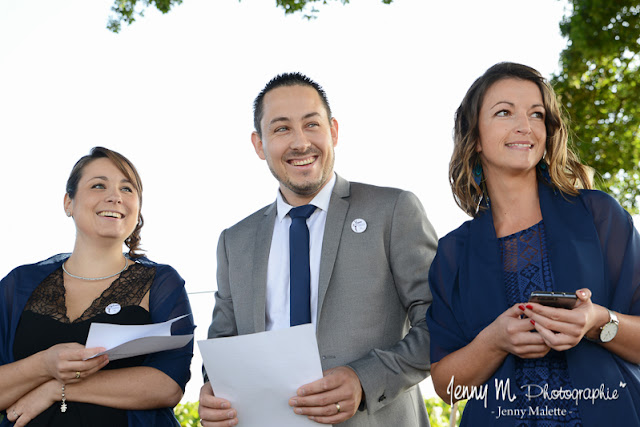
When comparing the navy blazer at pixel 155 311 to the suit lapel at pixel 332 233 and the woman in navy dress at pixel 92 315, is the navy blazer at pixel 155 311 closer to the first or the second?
the woman in navy dress at pixel 92 315

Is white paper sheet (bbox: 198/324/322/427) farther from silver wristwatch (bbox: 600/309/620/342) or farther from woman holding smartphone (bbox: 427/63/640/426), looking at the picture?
silver wristwatch (bbox: 600/309/620/342)

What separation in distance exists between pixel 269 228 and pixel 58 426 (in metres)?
1.19

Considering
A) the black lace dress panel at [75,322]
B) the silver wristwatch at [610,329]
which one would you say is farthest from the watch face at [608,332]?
the black lace dress panel at [75,322]

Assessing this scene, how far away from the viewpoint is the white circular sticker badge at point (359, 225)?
278 cm

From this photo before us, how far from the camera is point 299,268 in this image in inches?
108

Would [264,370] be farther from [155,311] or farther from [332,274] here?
[155,311]

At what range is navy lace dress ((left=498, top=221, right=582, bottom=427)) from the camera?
2.03 meters

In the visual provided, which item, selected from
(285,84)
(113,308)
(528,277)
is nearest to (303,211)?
(285,84)

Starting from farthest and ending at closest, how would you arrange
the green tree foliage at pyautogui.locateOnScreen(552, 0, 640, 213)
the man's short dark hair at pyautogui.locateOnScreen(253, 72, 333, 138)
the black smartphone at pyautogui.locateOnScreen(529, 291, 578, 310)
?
1. the green tree foliage at pyautogui.locateOnScreen(552, 0, 640, 213)
2. the man's short dark hair at pyautogui.locateOnScreen(253, 72, 333, 138)
3. the black smartphone at pyautogui.locateOnScreen(529, 291, 578, 310)

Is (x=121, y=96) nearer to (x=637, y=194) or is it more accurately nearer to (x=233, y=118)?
(x=233, y=118)

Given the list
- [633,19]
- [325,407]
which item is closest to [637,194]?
[633,19]

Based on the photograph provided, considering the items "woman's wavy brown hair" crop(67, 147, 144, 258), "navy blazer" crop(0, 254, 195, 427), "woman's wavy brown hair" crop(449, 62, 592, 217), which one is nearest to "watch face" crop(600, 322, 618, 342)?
"woman's wavy brown hair" crop(449, 62, 592, 217)

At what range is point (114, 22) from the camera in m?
6.31

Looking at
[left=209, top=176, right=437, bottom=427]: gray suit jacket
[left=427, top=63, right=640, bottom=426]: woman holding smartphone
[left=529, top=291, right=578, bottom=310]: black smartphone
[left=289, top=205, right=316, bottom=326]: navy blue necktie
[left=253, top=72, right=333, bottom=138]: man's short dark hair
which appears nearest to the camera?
[left=529, top=291, right=578, bottom=310]: black smartphone
